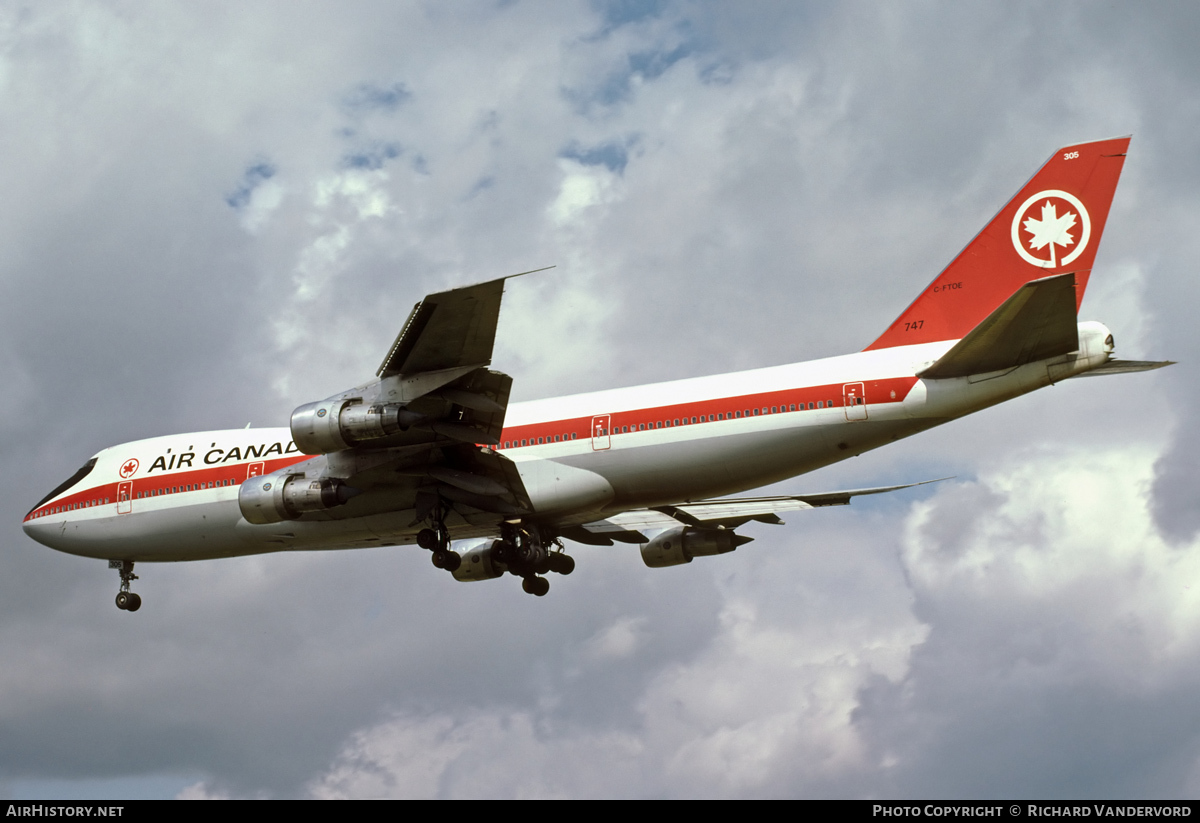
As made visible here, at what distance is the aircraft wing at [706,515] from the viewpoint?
32375mm

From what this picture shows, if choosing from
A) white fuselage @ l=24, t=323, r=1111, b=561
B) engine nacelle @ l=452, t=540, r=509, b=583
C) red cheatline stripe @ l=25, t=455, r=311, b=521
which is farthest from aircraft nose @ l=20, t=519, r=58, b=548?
engine nacelle @ l=452, t=540, r=509, b=583

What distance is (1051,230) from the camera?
1064 inches

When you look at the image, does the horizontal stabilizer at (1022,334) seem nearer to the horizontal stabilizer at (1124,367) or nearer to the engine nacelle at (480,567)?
the horizontal stabilizer at (1124,367)

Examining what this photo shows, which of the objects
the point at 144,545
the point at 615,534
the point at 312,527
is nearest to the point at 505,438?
the point at 312,527

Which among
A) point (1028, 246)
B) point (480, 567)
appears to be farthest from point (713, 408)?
point (480, 567)

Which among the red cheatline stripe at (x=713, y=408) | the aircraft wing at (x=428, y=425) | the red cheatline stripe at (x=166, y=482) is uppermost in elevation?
the red cheatline stripe at (x=166, y=482)

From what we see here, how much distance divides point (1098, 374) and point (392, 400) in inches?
Answer: 535

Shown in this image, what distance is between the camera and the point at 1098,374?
24.6 meters

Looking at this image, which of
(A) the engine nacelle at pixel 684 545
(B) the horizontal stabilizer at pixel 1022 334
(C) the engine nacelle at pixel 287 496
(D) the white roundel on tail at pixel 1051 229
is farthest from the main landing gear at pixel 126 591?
(D) the white roundel on tail at pixel 1051 229

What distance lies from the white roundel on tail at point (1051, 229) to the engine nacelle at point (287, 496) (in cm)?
1526

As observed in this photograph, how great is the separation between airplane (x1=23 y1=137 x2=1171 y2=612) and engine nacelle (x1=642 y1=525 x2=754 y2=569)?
12.6 feet

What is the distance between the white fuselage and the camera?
25406 millimetres
